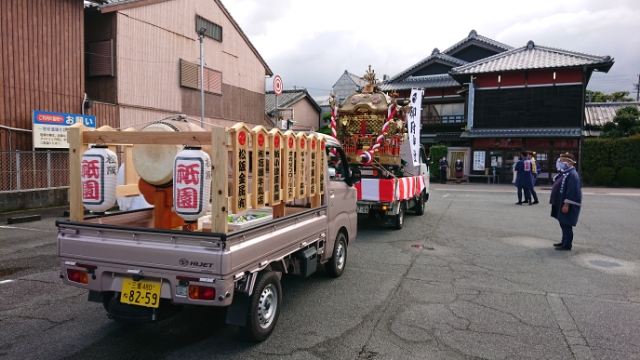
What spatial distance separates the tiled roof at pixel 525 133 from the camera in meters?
25.2

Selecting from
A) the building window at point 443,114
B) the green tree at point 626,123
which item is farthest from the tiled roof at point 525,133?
the building window at point 443,114

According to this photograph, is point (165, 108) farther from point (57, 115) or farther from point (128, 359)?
point (128, 359)

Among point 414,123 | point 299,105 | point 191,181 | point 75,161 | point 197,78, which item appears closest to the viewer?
point 191,181

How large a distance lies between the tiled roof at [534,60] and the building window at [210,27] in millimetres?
15596

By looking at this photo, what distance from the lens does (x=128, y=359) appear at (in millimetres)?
3609

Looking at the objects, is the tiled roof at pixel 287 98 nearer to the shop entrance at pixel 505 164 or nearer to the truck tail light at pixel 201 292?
the shop entrance at pixel 505 164

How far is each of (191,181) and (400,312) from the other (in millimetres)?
2819

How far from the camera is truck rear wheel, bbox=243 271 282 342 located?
376 cm

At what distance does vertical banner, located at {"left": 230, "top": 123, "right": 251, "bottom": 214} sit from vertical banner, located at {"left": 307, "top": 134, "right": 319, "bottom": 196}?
1.33 metres

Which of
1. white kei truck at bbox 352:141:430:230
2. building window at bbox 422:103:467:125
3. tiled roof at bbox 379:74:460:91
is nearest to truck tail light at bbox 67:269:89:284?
white kei truck at bbox 352:141:430:230

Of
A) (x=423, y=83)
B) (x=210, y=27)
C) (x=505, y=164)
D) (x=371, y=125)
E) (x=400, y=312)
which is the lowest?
(x=400, y=312)

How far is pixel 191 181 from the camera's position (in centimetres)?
345

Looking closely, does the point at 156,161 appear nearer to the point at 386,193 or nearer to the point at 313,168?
the point at 313,168

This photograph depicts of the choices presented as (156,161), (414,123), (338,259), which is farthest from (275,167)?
(414,123)
